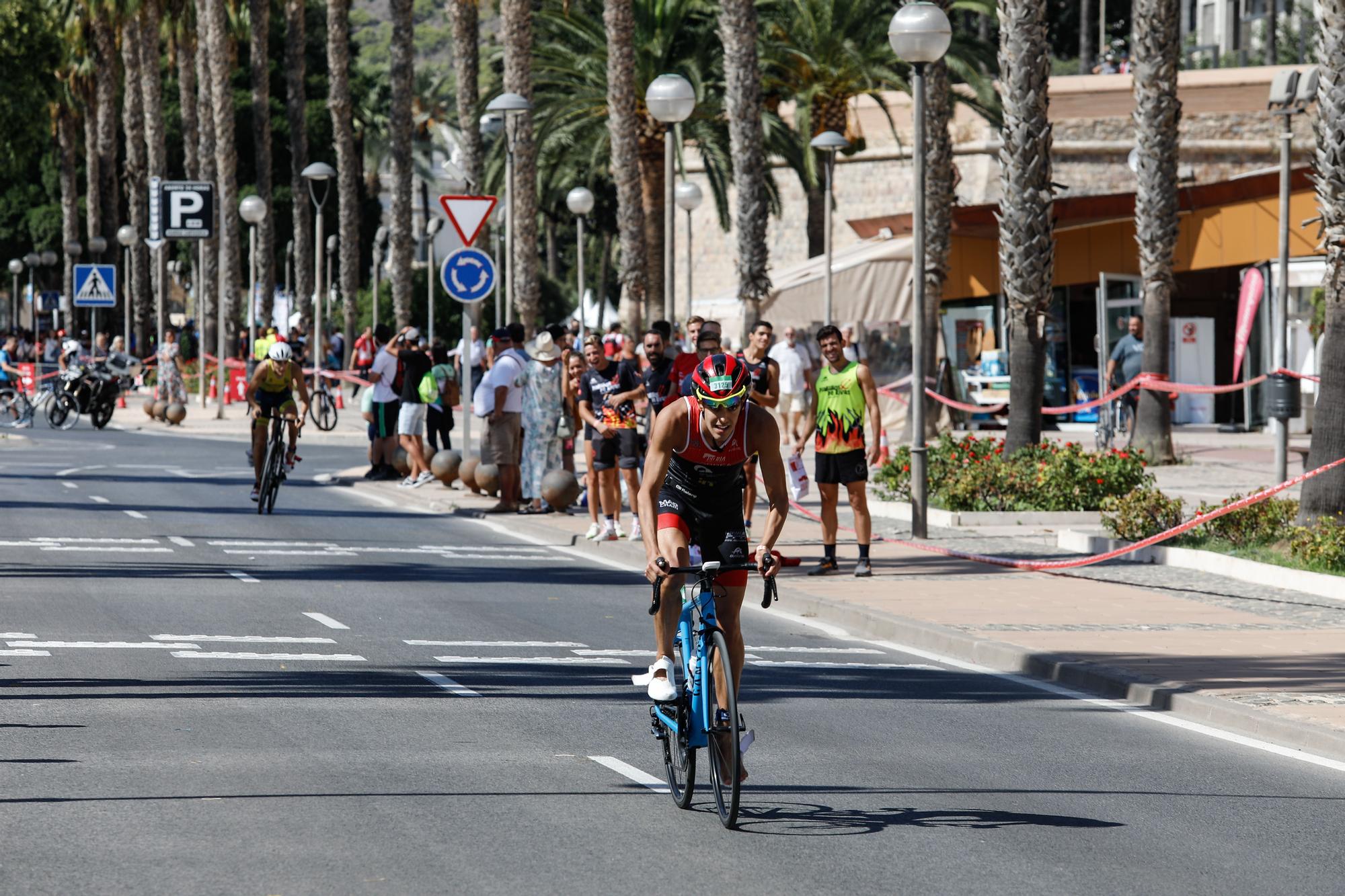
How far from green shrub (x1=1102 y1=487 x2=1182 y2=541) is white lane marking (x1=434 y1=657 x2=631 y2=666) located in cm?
662

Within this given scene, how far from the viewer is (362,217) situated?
298ft

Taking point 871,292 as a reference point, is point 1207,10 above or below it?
above

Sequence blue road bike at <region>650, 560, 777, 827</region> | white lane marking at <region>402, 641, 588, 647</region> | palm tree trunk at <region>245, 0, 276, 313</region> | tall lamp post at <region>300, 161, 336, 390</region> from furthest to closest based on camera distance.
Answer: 1. palm tree trunk at <region>245, 0, 276, 313</region>
2. tall lamp post at <region>300, 161, 336, 390</region>
3. white lane marking at <region>402, 641, 588, 647</region>
4. blue road bike at <region>650, 560, 777, 827</region>

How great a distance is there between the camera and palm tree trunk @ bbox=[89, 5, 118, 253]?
6450 centimetres

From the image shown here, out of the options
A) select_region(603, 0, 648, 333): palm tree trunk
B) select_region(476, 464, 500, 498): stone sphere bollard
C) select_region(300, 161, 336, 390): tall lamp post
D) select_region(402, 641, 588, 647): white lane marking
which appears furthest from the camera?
select_region(300, 161, 336, 390): tall lamp post

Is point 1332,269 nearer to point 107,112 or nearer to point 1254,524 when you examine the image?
point 1254,524

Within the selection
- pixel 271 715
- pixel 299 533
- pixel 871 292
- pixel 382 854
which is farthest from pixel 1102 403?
pixel 382 854

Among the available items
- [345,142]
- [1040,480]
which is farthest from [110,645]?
[345,142]

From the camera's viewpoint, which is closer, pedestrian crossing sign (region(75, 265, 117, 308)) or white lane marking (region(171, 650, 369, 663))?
white lane marking (region(171, 650, 369, 663))

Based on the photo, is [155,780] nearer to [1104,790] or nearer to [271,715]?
[271,715]

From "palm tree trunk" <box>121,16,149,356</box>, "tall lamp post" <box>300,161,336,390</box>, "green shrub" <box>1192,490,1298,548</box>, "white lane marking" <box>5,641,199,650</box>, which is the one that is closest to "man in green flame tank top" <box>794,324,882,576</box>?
"green shrub" <box>1192,490,1298,548</box>

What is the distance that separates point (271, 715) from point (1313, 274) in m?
25.8

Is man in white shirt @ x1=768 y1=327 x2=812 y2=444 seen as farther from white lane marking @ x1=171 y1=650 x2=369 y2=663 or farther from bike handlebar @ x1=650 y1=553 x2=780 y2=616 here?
bike handlebar @ x1=650 y1=553 x2=780 y2=616

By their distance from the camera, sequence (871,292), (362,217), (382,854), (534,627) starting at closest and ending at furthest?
(382,854) → (534,627) → (871,292) → (362,217)
